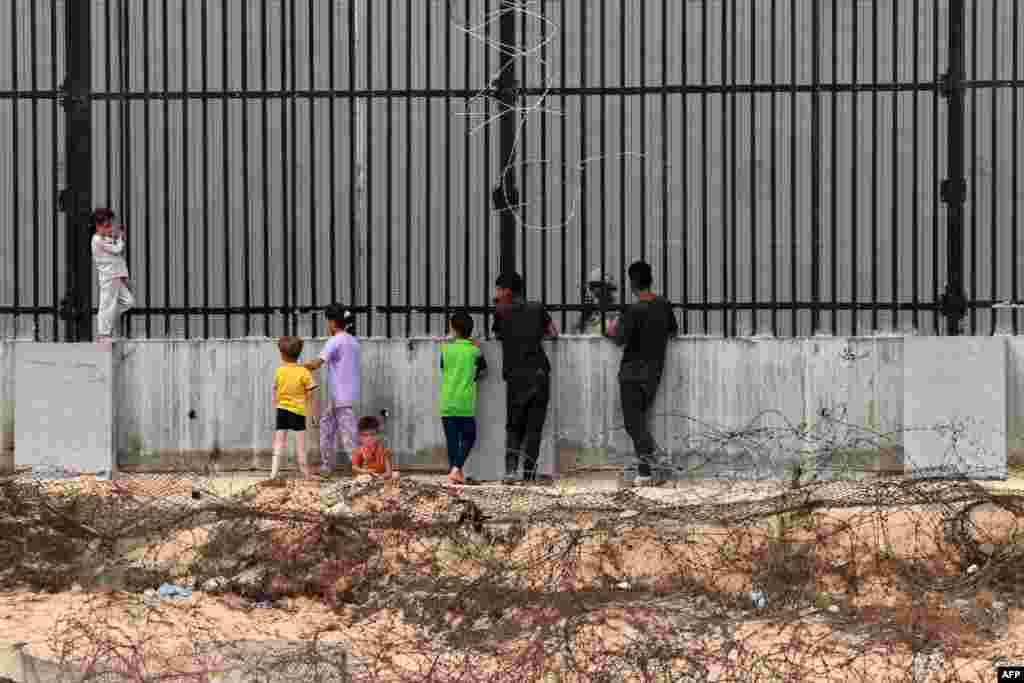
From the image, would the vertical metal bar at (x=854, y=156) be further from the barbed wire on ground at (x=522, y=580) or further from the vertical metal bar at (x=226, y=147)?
the vertical metal bar at (x=226, y=147)

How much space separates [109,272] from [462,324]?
2740 mm

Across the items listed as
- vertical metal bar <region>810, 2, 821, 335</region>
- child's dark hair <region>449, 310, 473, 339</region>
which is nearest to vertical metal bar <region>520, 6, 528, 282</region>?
child's dark hair <region>449, 310, 473, 339</region>

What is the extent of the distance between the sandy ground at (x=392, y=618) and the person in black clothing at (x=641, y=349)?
250 cm

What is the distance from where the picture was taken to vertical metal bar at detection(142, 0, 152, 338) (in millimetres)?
15039

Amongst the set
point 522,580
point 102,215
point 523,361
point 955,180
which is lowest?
point 522,580

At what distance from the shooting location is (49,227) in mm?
15297

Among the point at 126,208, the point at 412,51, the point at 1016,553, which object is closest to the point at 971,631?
the point at 1016,553

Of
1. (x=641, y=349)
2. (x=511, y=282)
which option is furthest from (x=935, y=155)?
(x=511, y=282)

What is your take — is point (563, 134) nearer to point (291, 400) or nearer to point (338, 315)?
point (338, 315)

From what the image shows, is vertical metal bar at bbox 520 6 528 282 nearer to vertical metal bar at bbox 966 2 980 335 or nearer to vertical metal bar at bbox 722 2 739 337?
vertical metal bar at bbox 722 2 739 337

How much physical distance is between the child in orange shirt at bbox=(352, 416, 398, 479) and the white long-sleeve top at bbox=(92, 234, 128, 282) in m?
2.20

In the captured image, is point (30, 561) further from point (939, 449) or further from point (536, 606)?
point (939, 449)

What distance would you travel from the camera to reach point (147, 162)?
15086 mm

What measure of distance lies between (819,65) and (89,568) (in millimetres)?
6554
